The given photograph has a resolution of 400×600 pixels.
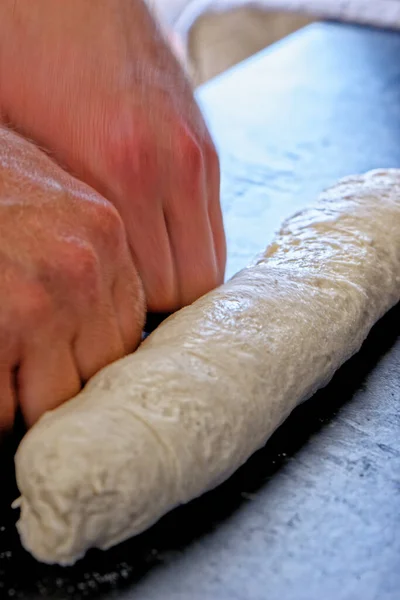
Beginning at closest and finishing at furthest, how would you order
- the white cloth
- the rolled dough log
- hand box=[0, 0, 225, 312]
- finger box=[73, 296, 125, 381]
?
the rolled dough log < finger box=[73, 296, 125, 381] < hand box=[0, 0, 225, 312] < the white cloth

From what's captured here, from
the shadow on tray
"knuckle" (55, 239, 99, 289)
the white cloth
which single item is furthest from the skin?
the white cloth

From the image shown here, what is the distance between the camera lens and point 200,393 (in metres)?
0.81

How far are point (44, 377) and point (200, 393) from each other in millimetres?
177

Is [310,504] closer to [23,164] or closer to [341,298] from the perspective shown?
[341,298]

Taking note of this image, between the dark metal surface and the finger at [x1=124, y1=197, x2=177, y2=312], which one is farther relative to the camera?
the finger at [x1=124, y1=197, x2=177, y2=312]

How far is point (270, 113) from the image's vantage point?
2012mm

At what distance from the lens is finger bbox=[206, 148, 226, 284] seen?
109 centimetres

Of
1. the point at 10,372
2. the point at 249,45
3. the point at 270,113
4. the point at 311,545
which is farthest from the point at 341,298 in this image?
the point at 249,45

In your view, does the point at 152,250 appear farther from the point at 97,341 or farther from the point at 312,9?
the point at 312,9

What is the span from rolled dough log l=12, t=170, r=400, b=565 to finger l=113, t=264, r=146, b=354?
3 cm

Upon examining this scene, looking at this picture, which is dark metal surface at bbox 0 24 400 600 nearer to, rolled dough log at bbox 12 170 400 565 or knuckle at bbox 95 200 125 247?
rolled dough log at bbox 12 170 400 565

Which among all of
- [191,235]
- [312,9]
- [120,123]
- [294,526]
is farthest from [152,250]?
[312,9]

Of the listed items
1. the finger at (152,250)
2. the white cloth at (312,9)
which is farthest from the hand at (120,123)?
the white cloth at (312,9)

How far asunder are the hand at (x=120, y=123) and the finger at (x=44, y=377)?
0.74 feet
